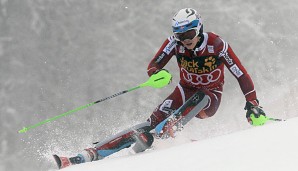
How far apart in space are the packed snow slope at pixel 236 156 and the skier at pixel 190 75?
54.8 inches

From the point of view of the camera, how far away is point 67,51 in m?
10.0

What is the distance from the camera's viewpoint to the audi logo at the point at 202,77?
5.55 m

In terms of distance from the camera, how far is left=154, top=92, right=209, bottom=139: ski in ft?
16.5

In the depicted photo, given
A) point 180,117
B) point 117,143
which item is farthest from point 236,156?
point 117,143

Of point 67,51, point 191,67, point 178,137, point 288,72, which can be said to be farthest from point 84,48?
point 191,67

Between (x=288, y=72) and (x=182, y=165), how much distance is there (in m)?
7.51

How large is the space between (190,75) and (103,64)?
4.49m

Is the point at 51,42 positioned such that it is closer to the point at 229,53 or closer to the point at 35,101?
the point at 35,101

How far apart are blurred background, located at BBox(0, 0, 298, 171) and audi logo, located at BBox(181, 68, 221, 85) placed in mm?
2532

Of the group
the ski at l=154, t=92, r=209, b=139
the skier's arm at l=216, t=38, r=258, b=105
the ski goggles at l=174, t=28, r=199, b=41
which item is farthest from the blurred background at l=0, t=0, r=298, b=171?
the ski goggles at l=174, t=28, r=199, b=41

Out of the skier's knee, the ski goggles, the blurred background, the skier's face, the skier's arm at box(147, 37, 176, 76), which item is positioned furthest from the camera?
the blurred background

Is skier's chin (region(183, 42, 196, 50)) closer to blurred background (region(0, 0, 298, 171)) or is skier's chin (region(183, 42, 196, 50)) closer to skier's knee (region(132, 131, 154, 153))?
skier's knee (region(132, 131, 154, 153))

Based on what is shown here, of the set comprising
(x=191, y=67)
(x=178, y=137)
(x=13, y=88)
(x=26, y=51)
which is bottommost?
(x=178, y=137)

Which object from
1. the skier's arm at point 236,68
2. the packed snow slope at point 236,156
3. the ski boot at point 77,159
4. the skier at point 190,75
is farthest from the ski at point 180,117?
the packed snow slope at point 236,156
